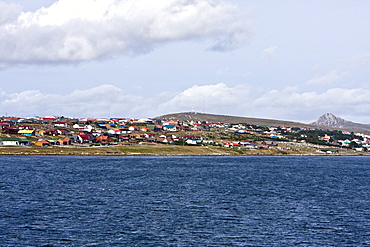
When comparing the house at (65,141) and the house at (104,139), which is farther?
the house at (104,139)

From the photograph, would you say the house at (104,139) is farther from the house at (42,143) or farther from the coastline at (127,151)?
the house at (42,143)

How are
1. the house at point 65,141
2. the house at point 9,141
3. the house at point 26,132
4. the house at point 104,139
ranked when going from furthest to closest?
the house at point 104,139 < the house at point 26,132 < the house at point 65,141 < the house at point 9,141

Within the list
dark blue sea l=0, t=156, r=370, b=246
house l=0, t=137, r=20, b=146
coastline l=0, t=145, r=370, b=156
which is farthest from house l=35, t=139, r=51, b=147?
dark blue sea l=0, t=156, r=370, b=246

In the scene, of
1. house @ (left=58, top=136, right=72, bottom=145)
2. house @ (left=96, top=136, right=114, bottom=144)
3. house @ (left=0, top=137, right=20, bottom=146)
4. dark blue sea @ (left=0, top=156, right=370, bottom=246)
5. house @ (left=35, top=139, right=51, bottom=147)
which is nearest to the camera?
dark blue sea @ (left=0, top=156, right=370, bottom=246)

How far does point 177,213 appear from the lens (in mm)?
48406

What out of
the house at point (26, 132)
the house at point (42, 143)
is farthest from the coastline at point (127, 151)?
the house at point (26, 132)

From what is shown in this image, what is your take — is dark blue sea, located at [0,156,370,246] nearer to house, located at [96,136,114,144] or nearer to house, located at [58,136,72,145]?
house, located at [58,136,72,145]

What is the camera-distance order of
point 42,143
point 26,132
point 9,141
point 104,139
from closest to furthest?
point 9,141, point 42,143, point 26,132, point 104,139

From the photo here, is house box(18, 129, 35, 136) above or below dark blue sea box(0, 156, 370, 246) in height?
above

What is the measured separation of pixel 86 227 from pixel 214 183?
133 ft

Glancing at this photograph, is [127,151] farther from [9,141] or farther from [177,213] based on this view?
[177,213]

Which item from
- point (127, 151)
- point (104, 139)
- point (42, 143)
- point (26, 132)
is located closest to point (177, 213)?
point (127, 151)

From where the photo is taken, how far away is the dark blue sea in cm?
3759

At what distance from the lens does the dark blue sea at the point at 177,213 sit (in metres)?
37.6
